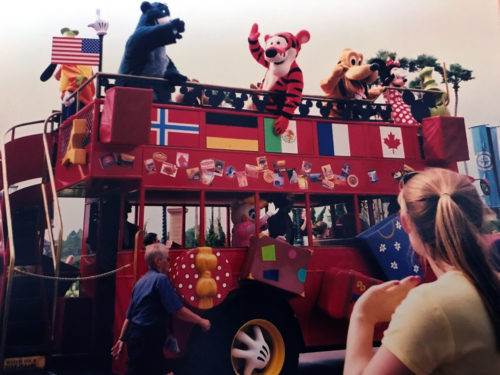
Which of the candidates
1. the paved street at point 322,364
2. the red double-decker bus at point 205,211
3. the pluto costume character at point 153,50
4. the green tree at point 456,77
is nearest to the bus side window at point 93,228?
the red double-decker bus at point 205,211

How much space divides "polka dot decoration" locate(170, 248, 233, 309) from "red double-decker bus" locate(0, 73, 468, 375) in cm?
1

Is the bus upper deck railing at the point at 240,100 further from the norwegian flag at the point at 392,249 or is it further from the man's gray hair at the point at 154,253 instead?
the man's gray hair at the point at 154,253

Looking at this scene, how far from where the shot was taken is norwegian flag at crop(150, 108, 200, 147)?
146 inches

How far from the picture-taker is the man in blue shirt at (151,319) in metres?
2.52

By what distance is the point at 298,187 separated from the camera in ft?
13.4

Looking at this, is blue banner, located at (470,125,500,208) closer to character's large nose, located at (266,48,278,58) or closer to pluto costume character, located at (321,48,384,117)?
pluto costume character, located at (321,48,384,117)

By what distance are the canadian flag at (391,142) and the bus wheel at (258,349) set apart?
2161 millimetres

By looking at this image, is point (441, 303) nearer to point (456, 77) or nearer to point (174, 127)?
point (174, 127)

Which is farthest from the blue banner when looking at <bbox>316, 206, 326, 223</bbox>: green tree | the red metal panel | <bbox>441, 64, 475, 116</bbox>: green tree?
<bbox>316, 206, 326, 223</bbox>: green tree

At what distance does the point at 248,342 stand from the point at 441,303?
285 cm

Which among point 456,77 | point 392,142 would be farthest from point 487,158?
point 456,77

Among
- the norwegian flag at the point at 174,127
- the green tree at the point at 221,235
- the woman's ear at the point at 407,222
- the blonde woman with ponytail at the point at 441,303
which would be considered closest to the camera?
the blonde woman with ponytail at the point at 441,303

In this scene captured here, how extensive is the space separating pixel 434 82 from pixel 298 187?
246 centimetres

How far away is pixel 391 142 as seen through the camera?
15.1ft
